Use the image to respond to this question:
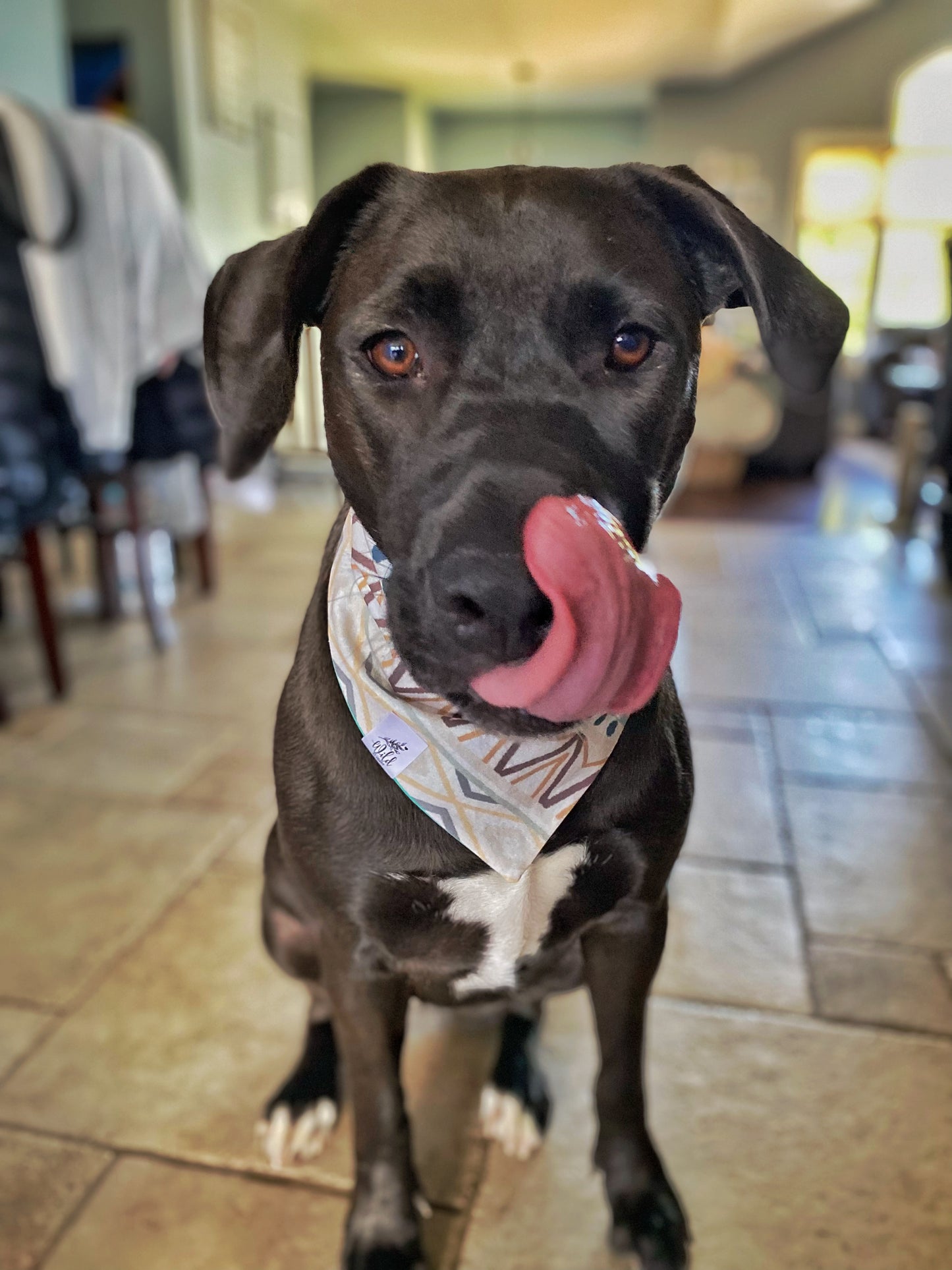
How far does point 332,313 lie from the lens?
957 millimetres

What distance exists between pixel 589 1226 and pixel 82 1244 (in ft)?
2.07

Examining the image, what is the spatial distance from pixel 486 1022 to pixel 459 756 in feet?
2.49

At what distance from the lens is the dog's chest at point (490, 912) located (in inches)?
39.1

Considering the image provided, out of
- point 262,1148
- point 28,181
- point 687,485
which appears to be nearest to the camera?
point 262,1148

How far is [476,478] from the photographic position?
0.78 m

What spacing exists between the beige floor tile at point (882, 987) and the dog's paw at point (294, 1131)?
80cm

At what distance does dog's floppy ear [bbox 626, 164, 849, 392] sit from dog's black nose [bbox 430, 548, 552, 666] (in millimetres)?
426

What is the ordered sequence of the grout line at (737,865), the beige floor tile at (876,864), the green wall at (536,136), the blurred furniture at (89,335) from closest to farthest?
1. the beige floor tile at (876,864)
2. the grout line at (737,865)
3. the blurred furniture at (89,335)
4. the green wall at (536,136)

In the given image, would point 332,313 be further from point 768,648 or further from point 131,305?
point 768,648

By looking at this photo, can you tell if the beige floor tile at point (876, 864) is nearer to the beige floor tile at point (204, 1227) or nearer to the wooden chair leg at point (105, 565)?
the beige floor tile at point (204, 1227)

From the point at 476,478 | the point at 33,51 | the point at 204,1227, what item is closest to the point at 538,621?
the point at 476,478

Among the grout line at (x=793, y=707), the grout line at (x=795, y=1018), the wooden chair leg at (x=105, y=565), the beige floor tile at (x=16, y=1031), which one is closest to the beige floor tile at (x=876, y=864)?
the grout line at (x=795, y=1018)

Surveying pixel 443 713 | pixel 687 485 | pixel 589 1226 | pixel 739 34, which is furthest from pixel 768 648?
pixel 739 34

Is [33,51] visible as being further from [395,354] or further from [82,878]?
[395,354]
